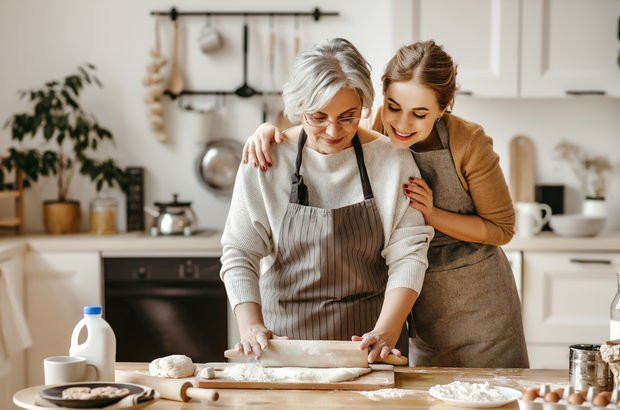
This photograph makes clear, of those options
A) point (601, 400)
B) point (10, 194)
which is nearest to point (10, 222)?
point (10, 194)

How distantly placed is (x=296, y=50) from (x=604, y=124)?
152 cm

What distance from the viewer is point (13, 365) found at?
137 inches

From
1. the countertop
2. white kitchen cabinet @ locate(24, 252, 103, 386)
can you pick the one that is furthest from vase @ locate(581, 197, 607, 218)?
white kitchen cabinet @ locate(24, 252, 103, 386)

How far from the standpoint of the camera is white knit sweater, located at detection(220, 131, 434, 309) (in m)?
2.06

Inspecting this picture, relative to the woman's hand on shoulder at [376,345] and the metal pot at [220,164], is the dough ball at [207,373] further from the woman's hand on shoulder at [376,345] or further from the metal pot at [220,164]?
the metal pot at [220,164]

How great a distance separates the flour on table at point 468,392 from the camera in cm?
167

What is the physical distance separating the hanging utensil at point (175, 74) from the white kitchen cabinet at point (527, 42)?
1062 mm

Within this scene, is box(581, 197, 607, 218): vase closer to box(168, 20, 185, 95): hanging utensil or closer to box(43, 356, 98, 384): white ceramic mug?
box(168, 20, 185, 95): hanging utensil

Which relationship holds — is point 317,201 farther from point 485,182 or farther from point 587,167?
point 587,167

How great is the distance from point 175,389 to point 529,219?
2409mm

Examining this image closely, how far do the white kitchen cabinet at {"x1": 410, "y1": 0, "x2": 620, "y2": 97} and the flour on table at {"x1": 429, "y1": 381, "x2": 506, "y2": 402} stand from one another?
7.34ft

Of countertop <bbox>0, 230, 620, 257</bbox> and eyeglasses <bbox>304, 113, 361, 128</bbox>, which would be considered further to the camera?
countertop <bbox>0, 230, 620, 257</bbox>

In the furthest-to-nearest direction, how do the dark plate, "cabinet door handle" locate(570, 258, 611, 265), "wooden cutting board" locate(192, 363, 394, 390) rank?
"cabinet door handle" locate(570, 258, 611, 265), "wooden cutting board" locate(192, 363, 394, 390), the dark plate

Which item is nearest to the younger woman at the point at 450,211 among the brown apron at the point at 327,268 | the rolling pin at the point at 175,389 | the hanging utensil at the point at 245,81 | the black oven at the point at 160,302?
the brown apron at the point at 327,268
